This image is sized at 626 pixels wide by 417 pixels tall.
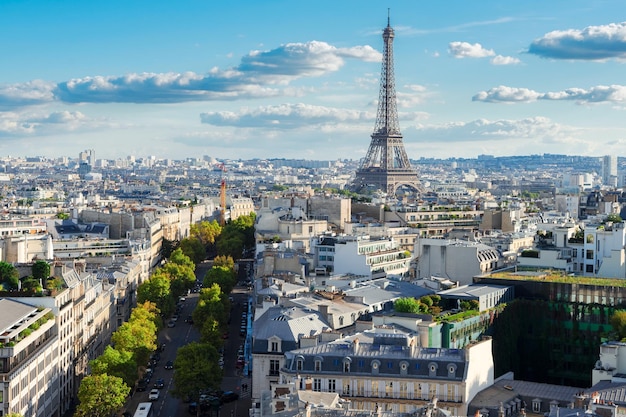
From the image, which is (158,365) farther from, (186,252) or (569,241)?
(186,252)

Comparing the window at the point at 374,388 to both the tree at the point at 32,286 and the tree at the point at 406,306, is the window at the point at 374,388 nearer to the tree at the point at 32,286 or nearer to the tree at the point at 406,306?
the tree at the point at 406,306

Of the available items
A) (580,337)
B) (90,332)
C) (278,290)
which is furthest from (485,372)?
(90,332)

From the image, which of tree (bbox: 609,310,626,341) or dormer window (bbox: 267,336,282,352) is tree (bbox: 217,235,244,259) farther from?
dormer window (bbox: 267,336,282,352)

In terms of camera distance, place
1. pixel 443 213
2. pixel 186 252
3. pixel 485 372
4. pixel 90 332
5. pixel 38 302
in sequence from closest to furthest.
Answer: pixel 485 372 → pixel 38 302 → pixel 90 332 → pixel 186 252 → pixel 443 213

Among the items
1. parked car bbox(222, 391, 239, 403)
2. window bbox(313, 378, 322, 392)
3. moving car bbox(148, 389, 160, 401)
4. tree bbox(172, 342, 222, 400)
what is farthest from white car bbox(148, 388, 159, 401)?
window bbox(313, 378, 322, 392)

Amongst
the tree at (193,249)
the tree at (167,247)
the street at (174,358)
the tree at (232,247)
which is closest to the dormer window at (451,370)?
the street at (174,358)

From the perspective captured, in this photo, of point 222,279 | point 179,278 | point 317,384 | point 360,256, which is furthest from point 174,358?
point 317,384

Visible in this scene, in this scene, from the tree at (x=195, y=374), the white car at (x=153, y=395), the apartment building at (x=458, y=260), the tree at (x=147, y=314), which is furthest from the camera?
the apartment building at (x=458, y=260)
